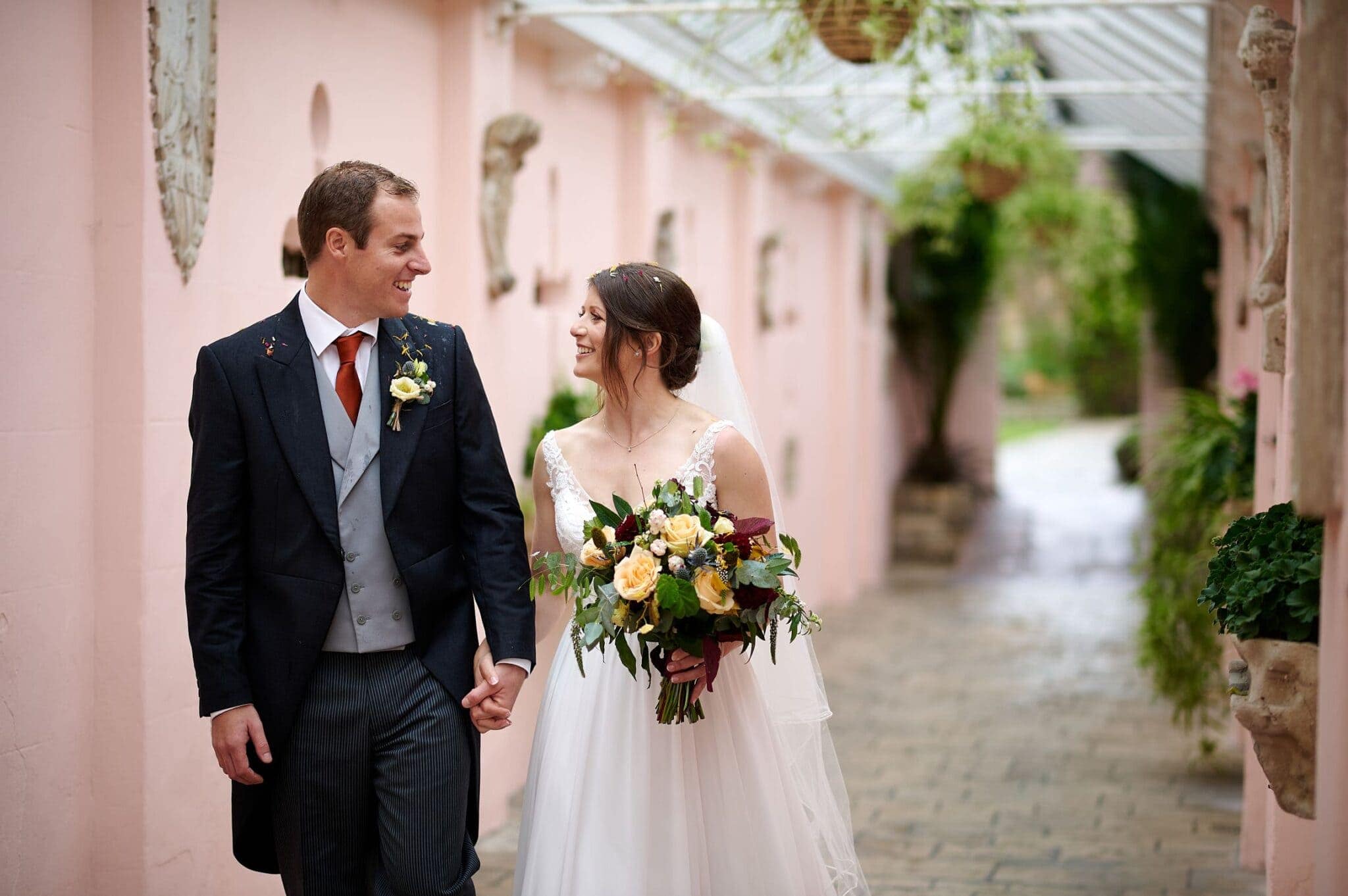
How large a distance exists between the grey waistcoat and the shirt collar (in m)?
0.04

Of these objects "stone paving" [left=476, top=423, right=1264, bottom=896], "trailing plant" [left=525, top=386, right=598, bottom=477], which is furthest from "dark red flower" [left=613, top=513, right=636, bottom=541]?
"trailing plant" [left=525, top=386, right=598, bottom=477]

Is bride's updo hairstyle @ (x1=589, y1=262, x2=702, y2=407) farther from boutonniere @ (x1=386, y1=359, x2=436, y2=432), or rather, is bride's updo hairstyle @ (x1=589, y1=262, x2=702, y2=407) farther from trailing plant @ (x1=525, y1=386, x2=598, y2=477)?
trailing plant @ (x1=525, y1=386, x2=598, y2=477)

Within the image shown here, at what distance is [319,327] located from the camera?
2.88 metres

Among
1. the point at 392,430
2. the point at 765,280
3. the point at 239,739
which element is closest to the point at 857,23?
the point at 392,430

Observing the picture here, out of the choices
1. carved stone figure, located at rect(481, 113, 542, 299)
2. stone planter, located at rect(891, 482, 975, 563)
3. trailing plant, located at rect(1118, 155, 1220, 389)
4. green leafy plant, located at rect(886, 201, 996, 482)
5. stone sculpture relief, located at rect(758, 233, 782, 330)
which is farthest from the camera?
green leafy plant, located at rect(886, 201, 996, 482)

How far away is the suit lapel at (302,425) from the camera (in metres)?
2.76

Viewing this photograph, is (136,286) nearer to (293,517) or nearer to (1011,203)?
(293,517)

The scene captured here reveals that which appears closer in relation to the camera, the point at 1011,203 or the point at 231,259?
the point at 231,259

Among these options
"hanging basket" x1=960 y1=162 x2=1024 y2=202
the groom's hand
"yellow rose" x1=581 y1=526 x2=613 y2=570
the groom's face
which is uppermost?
"hanging basket" x1=960 y1=162 x2=1024 y2=202

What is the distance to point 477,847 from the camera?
17.9ft

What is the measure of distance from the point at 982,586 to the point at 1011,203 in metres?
3.52

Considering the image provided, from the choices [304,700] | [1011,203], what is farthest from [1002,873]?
[1011,203]

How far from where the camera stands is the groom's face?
2.82 metres

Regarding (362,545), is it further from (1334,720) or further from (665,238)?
(665,238)
